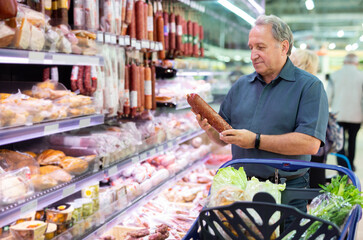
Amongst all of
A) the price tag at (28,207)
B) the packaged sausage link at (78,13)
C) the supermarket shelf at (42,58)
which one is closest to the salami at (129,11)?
the packaged sausage link at (78,13)

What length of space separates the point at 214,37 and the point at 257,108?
5.29 meters

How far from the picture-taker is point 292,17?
2139 cm

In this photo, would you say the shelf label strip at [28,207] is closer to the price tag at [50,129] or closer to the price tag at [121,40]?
the price tag at [50,129]

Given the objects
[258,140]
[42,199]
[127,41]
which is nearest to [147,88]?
[127,41]

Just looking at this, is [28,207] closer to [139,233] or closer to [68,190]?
[68,190]

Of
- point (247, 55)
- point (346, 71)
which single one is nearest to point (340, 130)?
point (346, 71)

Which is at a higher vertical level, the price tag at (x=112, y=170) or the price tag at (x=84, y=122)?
the price tag at (x=84, y=122)

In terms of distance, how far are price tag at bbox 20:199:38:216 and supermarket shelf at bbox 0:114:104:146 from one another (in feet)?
1.08

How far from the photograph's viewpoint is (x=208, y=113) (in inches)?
92.1

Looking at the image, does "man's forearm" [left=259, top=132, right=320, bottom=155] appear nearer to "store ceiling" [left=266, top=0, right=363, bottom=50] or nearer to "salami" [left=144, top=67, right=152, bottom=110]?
"salami" [left=144, top=67, right=152, bottom=110]

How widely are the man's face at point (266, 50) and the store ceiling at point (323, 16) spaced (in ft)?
46.6

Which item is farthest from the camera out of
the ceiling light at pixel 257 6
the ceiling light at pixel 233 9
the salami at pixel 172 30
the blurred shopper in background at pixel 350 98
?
the blurred shopper in background at pixel 350 98

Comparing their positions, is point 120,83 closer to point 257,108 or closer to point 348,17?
point 257,108

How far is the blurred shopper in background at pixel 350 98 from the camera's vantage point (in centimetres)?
773
